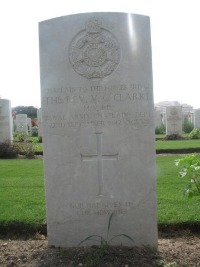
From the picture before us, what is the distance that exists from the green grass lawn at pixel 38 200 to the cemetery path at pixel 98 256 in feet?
2.28

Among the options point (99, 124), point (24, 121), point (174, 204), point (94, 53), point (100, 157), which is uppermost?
point (94, 53)

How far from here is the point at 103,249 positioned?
3.53 metres

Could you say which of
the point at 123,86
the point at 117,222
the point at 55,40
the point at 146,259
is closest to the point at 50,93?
the point at 55,40

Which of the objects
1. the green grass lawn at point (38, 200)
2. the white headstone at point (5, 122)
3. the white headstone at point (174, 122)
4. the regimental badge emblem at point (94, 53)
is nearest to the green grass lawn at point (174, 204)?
the green grass lawn at point (38, 200)

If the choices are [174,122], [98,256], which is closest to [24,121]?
[174,122]

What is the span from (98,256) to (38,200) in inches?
96.6

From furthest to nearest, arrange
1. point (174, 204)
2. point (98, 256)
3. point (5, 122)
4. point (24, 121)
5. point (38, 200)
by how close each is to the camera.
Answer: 1. point (24, 121)
2. point (5, 122)
3. point (38, 200)
4. point (174, 204)
5. point (98, 256)

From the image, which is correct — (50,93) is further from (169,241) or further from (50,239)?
(169,241)

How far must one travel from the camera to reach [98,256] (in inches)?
132

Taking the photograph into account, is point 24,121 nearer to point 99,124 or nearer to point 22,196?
point 22,196

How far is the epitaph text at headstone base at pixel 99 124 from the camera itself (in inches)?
147

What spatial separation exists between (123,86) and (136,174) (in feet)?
3.19

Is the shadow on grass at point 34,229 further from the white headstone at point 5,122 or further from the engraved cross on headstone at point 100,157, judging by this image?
the white headstone at point 5,122

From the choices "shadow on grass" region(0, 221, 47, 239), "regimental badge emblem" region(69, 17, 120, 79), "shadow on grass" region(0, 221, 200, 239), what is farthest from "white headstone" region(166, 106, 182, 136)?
"regimental badge emblem" region(69, 17, 120, 79)
